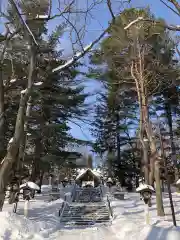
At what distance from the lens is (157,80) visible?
1644cm

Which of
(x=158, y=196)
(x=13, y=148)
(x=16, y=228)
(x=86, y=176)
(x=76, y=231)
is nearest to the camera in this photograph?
(x=13, y=148)

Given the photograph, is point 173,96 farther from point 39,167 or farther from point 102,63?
point 39,167

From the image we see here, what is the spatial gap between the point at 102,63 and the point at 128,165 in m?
10.7

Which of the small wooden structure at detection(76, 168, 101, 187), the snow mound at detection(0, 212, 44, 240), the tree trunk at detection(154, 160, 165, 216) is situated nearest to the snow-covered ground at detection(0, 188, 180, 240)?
the snow mound at detection(0, 212, 44, 240)

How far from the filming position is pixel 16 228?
7691mm

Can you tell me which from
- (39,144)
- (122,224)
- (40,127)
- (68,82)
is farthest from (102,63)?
(122,224)

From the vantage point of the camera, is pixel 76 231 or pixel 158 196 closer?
pixel 76 231

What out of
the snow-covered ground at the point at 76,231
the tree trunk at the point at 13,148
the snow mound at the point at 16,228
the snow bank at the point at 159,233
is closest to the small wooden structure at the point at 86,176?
the snow-covered ground at the point at 76,231

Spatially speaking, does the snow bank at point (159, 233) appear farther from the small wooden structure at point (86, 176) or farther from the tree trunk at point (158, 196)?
the small wooden structure at point (86, 176)

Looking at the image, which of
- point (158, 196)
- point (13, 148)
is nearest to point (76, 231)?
point (13, 148)

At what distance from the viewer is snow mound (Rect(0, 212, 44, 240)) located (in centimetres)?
736

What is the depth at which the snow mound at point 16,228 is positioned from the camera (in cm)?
736

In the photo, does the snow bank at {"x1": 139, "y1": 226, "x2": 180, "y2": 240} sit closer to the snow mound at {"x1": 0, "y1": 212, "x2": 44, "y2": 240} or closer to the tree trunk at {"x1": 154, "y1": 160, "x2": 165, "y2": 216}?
the snow mound at {"x1": 0, "y1": 212, "x2": 44, "y2": 240}

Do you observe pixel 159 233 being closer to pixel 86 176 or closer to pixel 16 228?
pixel 16 228
